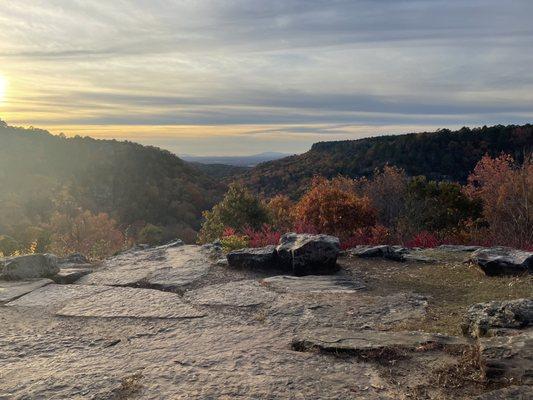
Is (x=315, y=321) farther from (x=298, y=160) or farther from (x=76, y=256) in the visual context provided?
(x=298, y=160)

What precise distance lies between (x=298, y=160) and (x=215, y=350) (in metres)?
71.3

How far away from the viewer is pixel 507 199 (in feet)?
57.5

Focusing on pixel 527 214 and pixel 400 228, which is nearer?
pixel 527 214

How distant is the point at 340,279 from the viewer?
292 inches

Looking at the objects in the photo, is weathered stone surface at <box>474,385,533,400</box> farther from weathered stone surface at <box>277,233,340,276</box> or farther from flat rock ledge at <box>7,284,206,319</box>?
weathered stone surface at <box>277,233,340,276</box>

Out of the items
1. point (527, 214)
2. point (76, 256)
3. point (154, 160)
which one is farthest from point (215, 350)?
point (154, 160)

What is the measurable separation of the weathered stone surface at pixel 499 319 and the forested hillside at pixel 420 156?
4433 centimetres

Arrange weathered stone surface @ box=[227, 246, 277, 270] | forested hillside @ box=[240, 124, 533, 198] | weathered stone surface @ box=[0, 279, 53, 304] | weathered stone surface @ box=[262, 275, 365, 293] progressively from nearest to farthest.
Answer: weathered stone surface @ box=[262, 275, 365, 293] < weathered stone surface @ box=[0, 279, 53, 304] < weathered stone surface @ box=[227, 246, 277, 270] < forested hillside @ box=[240, 124, 533, 198]

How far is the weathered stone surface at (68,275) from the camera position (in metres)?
8.10

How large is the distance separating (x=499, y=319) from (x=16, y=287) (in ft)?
22.4

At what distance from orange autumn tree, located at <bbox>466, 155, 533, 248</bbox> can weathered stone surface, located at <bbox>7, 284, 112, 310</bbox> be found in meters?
10.7

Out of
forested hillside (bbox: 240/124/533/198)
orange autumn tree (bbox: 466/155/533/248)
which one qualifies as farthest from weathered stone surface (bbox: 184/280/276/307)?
forested hillside (bbox: 240/124/533/198)

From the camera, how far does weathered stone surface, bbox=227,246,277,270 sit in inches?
331

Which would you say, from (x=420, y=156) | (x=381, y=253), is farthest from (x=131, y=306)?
(x=420, y=156)
